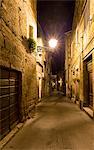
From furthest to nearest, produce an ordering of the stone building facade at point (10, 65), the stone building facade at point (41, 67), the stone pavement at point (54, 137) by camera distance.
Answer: the stone building facade at point (41, 67) → the stone building facade at point (10, 65) → the stone pavement at point (54, 137)

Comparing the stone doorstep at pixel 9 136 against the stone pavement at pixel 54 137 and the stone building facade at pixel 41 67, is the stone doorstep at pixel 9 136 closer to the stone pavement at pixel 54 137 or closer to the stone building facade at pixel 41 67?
the stone pavement at pixel 54 137

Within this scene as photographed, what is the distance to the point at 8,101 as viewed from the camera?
589cm

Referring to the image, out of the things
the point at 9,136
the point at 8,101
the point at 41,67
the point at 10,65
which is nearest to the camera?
the point at 9,136

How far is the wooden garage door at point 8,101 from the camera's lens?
5.23m

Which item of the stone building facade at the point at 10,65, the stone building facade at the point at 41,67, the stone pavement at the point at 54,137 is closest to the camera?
the stone pavement at the point at 54,137

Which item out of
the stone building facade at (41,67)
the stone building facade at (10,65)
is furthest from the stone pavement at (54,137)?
the stone building facade at (41,67)

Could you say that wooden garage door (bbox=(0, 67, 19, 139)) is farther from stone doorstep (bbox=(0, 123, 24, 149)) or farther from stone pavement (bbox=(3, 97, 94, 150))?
stone pavement (bbox=(3, 97, 94, 150))

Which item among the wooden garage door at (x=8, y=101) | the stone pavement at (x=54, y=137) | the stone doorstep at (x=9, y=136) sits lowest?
the stone pavement at (x=54, y=137)

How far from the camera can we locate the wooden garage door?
206 inches

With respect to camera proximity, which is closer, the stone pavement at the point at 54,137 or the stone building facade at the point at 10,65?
the stone pavement at the point at 54,137

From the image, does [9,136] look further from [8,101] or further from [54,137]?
[54,137]

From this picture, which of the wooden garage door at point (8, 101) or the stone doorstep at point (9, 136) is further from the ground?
the wooden garage door at point (8, 101)

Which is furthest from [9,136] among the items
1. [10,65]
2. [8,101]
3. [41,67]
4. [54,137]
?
[41,67]

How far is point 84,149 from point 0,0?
164 inches
